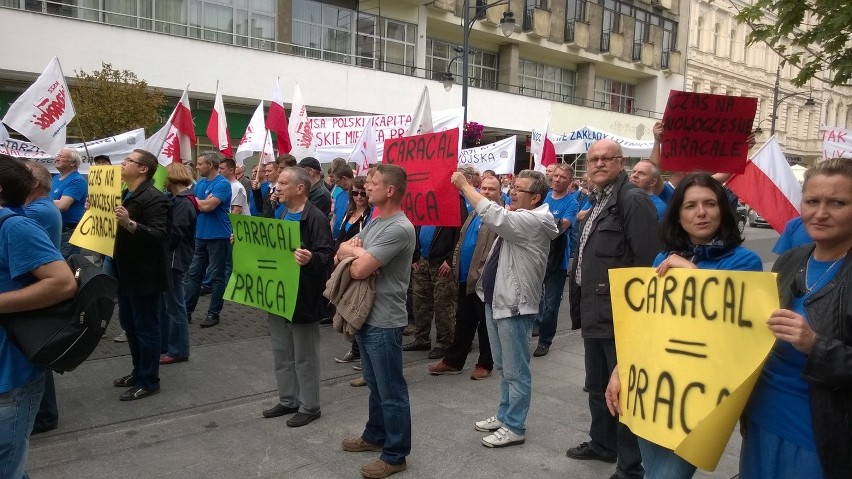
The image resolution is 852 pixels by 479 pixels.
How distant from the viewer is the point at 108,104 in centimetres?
1467

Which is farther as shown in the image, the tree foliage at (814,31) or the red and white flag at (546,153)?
the red and white flag at (546,153)

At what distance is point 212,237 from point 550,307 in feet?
13.7

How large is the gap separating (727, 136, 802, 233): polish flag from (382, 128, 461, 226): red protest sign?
2930 millimetres

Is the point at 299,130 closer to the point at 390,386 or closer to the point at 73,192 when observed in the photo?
the point at 73,192

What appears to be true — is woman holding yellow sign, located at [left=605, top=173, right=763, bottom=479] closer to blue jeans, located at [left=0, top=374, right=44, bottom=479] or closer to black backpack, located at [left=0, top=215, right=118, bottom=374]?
black backpack, located at [left=0, top=215, right=118, bottom=374]

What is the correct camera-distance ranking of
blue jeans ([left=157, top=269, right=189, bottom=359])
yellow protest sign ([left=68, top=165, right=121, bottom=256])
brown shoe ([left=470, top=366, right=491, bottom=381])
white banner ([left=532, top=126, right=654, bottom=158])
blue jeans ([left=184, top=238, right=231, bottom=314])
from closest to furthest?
yellow protest sign ([left=68, top=165, right=121, bottom=256]), brown shoe ([left=470, top=366, right=491, bottom=381]), blue jeans ([left=157, top=269, right=189, bottom=359]), blue jeans ([left=184, top=238, right=231, bottom=314]), white banner ([left=532, top=126, right=654, bottom=158])

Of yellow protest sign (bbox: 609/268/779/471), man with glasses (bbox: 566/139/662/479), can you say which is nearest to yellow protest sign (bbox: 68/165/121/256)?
man with glasses (bbox: 566/139/662/479)

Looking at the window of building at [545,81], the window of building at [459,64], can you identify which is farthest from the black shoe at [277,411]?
the window of building at [545,81]

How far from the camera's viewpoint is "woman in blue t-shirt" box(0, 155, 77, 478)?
8.60ft

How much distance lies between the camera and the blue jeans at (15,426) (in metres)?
2.61

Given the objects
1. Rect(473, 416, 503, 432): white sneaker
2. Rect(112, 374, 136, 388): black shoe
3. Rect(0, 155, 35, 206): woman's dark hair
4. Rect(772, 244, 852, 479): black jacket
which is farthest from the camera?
Rect(112, 374, 136, 388): black shoe

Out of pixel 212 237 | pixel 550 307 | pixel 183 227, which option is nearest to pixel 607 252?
pixel 550 307

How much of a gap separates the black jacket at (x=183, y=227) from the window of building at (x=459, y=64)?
1914 cm

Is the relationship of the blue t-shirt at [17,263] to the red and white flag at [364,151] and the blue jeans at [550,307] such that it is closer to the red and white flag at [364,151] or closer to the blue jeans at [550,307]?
the blue jeans at [550,307]
